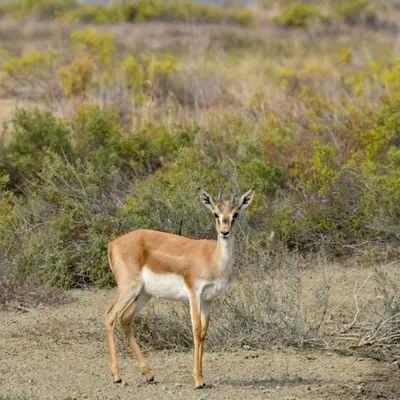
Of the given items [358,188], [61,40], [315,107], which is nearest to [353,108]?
[315,107]

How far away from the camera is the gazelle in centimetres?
952

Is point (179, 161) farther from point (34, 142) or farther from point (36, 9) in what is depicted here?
point (36, 9)

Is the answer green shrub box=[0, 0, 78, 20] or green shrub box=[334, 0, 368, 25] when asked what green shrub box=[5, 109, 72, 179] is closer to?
green shrub box=[0, 0, 78, 20]

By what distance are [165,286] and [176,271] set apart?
0.56 feet

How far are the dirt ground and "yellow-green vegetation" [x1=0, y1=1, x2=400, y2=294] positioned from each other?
1.61m

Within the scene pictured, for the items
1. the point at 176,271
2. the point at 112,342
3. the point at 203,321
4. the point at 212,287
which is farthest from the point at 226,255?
the point at 112,342

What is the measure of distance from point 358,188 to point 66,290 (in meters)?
4.23

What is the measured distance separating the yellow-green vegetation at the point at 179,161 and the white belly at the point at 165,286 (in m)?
2.02

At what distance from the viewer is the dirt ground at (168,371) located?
30.6ft

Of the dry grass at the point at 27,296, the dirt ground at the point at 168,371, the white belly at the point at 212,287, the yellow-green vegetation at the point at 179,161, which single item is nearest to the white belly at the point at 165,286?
the white belly at the point at 212,287

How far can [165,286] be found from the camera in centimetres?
976

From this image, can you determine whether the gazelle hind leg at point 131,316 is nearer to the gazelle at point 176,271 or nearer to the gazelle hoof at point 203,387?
the gazelle at point 176,271

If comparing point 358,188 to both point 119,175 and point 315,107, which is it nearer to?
point 119,175

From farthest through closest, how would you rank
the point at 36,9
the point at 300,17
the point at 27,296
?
the point at 36,9
the point at 300,17
the point at 27,296
